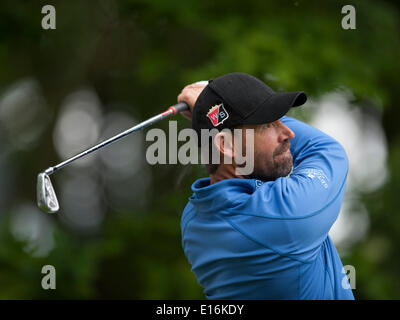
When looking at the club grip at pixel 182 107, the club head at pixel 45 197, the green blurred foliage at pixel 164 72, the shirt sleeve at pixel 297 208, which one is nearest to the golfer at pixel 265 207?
the shirt sleeve at pixel 297 208

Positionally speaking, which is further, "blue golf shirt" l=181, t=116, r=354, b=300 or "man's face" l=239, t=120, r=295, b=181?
"man's face" l=239, t=120, r=295, b=181

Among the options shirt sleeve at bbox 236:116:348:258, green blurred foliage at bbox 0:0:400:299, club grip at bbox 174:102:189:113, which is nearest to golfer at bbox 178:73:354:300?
shirt sleeve at bbox 236:116:348:258

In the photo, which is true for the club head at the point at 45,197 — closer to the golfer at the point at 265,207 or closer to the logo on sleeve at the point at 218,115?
the golfer at the point at 265,207

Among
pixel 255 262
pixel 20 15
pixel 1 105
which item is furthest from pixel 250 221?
pixel 1 105

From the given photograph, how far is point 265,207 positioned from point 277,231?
0.28 feet

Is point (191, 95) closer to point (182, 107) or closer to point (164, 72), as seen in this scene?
point (182, 107)

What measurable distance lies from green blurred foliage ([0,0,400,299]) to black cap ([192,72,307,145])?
210 centimetres

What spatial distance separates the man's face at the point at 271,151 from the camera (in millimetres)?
1882

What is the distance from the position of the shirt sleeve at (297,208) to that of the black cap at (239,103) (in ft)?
0.73

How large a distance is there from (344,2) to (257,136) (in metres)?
3.37

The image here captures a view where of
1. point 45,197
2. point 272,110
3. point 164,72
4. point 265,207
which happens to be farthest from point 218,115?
point 164,72

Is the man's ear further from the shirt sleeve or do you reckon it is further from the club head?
the club head

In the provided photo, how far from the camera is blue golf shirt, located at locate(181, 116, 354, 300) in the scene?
177 cm
